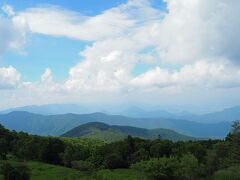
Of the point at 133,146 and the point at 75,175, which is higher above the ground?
the point at 133,146

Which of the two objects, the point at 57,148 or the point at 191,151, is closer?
the point at 191,151

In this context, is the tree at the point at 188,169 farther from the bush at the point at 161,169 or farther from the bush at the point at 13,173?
the bush at the point at 13,173

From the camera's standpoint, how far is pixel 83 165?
355 feet

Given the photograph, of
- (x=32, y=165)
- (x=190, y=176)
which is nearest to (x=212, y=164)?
(x=190, y=176)

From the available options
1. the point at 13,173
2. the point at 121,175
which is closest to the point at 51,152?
the point at 121,175

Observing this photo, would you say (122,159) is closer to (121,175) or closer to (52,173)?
(121,175)

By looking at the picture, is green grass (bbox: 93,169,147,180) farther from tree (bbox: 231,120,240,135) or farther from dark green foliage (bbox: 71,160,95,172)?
tree (bbox: 231,120,240,135)

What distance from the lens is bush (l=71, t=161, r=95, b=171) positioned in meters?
106

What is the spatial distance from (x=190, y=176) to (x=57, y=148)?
47.5 m

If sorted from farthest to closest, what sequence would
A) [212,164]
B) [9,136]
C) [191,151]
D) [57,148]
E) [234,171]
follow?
[9,136]
[57,148]
[191,151]
[212,164]
[234,171]

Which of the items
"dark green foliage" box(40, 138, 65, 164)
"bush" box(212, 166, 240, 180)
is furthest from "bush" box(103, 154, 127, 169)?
"bush" box(212, 166, 240, 180)

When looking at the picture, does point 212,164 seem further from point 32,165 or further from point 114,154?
point 32,165

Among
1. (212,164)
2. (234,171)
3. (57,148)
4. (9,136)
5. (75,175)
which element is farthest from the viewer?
(9,136)

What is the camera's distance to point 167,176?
94188mm
